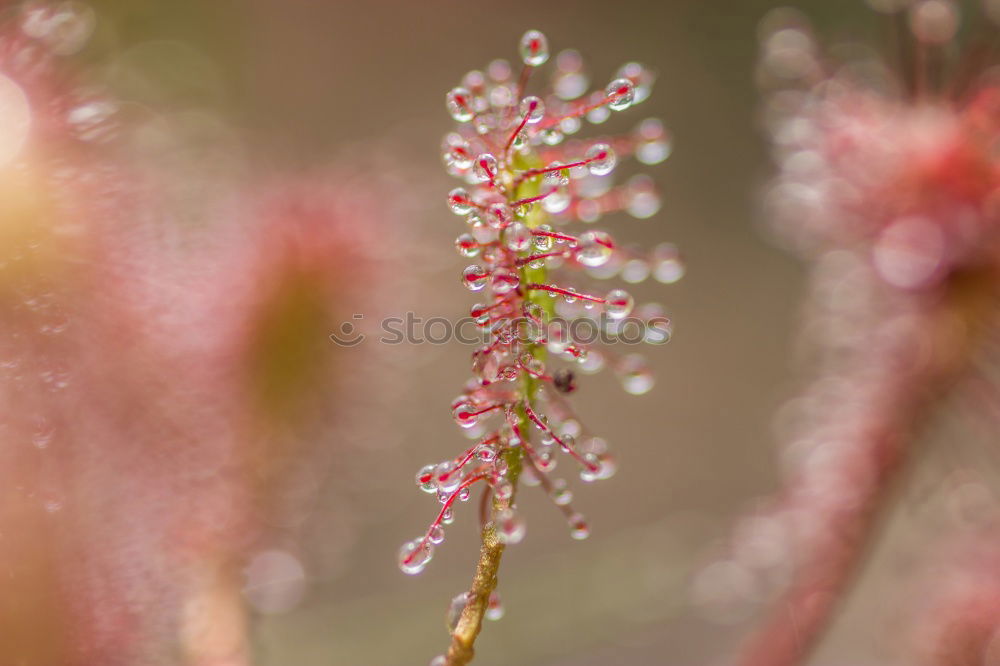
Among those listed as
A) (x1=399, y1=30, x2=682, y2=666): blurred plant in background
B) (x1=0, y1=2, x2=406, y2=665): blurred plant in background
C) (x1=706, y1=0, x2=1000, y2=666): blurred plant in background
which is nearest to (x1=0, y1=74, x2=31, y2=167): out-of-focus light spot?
(x1=0, y1=2, x2=406, y2=665): blurred plant in background

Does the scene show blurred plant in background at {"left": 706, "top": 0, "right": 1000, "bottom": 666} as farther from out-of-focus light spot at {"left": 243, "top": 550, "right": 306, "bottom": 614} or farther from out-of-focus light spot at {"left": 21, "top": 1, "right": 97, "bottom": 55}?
out-of-focus light spot at {"left": 21, "top": 1, "right": 97, "bottom": 55}

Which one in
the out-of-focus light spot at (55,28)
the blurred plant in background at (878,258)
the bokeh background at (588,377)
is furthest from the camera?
the bokeh background at (588,377)

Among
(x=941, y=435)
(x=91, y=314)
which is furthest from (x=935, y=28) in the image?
(x=91, y=314)

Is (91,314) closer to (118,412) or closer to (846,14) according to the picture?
(118,412)

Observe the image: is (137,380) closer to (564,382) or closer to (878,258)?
(564,382)

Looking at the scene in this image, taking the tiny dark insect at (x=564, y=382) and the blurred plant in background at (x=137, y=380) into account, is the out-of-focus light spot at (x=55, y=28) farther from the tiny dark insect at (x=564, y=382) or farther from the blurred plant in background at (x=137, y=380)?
the tiny dark insect at (x=564, y=382)

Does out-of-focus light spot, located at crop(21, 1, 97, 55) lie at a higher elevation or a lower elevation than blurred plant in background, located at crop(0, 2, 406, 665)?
higher

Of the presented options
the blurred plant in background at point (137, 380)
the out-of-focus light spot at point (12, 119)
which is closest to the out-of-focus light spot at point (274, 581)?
the blurred plant in background at point (137, 380)
